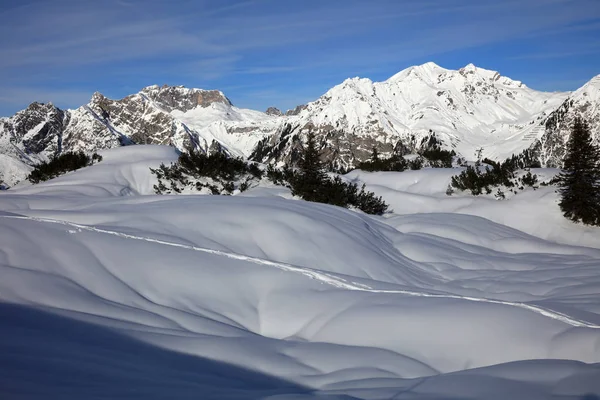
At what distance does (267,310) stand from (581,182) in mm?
17745

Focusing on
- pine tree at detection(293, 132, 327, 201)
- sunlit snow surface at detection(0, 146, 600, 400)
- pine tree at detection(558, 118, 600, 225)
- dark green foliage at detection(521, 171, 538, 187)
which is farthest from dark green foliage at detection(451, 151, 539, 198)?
sunlit snow surface at detection(0, 146, 600, 400)

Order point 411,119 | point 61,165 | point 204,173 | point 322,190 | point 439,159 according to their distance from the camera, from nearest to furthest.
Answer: point 322,190 < point 204,173 < point 61,165 < point 439,159 < point 411,119

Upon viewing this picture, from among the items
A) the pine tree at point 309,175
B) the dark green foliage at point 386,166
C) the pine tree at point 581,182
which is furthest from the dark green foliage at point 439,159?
the pine tree at point 309,175

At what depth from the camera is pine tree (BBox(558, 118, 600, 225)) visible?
18.5m

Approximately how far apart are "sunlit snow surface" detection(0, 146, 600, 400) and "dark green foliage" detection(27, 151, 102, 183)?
46.3 ft

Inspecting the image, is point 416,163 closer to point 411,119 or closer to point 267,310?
point 267,310

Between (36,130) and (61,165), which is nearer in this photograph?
(61,165)

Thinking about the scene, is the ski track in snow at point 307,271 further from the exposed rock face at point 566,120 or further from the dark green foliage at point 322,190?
the exposed rock face at point 566,120

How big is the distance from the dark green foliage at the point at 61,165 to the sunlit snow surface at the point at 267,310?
1412cm

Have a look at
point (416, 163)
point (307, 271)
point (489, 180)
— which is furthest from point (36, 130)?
point (307, 271)

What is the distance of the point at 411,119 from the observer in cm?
17988

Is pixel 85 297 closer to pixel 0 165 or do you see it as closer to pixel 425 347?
pixel 425 347

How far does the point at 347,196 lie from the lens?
20031 millimetres

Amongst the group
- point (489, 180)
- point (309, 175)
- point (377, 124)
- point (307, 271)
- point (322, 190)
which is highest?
point (377, 124)
